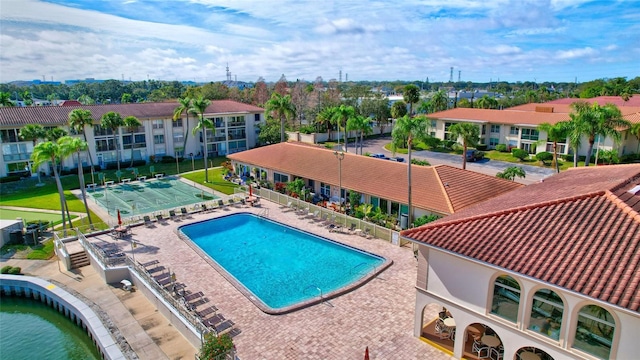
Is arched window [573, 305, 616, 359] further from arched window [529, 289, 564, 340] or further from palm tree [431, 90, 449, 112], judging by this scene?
palm tree [431, 90, 449, 112]

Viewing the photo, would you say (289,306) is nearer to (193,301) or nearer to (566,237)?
(193,301)

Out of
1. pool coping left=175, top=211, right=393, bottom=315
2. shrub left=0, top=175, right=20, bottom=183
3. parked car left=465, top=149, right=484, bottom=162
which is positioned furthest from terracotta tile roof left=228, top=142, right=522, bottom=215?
shrub left=0, top=175, right=20, bottom=183

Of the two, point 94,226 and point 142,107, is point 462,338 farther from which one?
point 142,107

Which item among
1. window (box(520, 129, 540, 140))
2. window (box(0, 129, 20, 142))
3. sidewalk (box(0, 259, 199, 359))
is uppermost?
window (box(0, 129, 20, 142))

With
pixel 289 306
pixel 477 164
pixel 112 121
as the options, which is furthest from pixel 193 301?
pixel 477 164

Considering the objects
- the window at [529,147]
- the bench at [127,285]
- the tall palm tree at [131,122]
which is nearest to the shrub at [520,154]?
the window at [529,147]
